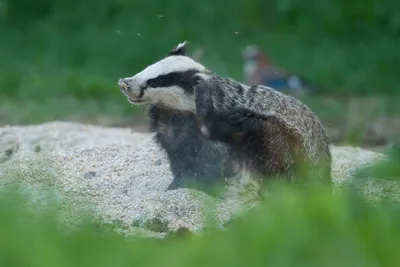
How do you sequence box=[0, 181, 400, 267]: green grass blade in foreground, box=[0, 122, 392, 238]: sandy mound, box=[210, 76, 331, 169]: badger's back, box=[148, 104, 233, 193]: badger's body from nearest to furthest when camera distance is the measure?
box=[0, 181, 400, 267]: green grass blade in foreground < box=[0, 122, 392, 238]: sandy mound < box=[210, 76, 331, 169]: badger's back < box=[148, 104, 233, 193]: badger's body

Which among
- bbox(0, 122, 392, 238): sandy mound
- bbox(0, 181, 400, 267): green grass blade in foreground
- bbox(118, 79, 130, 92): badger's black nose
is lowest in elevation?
bbox(0, 181, 400, 267): green grass blade in foreground

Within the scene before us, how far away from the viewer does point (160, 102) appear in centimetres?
524

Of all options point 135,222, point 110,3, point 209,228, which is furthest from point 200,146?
point 110,3

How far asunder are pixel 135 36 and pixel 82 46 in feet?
2.46

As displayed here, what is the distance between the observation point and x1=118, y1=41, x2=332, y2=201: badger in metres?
5.05

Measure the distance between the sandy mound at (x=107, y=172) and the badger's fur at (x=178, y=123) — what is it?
7.5 inches

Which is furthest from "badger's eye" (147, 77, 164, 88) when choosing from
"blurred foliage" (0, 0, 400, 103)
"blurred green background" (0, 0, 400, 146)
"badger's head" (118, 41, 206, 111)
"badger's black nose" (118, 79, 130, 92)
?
"blurred foliage" (0, 0, 400, 103)

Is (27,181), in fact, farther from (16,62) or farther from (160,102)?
(16,62)

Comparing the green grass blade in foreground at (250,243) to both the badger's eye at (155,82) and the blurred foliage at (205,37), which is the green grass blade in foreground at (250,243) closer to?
the badger's eye at (155,82)

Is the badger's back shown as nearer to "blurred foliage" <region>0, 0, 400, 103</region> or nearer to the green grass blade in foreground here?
the green grass blade in foreground

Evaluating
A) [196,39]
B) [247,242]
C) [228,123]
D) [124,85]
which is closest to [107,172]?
[124,85]

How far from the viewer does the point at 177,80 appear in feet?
16.9

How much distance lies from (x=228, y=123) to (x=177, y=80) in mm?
361

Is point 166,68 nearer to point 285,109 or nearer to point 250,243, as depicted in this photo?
point 285,109
